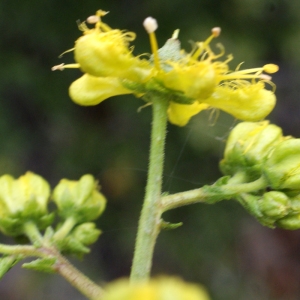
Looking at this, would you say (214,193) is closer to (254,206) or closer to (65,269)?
(254,206)

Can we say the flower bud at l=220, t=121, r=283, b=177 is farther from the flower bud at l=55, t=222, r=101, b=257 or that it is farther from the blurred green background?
the blurred green background

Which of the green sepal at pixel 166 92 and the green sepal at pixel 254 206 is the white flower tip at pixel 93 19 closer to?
the green sepal at pixel 166 92

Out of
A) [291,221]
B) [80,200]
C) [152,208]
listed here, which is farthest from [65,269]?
[291,221]

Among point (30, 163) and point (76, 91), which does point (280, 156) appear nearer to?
point (76, 91)

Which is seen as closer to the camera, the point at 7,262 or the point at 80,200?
the point at 7,262

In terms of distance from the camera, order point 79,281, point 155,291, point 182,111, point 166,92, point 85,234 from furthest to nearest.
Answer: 1. point 85,234
2. point 182,111
3. point 166,92
4. point 79,281
5. point 155,291

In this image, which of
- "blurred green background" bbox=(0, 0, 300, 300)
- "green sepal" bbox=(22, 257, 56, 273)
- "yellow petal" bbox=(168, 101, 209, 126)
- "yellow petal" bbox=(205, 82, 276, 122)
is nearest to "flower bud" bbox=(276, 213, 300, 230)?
"yellow petal" bbox=(205, 82, 276, 122)
